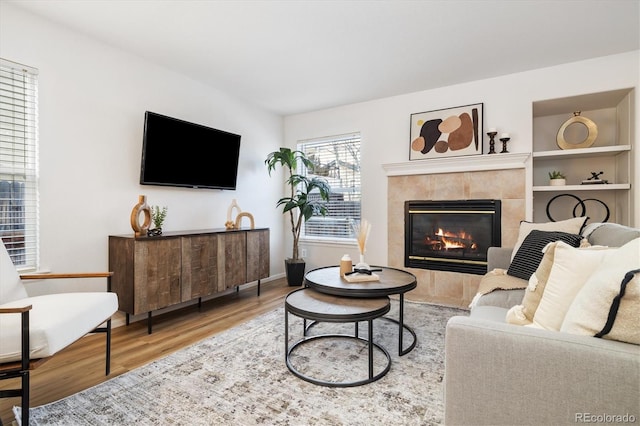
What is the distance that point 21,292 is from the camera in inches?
76.5

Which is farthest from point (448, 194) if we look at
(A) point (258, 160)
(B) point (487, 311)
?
(A) point (258, 160)

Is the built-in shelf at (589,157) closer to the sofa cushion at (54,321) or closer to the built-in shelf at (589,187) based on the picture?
the built-in shelf at (589,187)

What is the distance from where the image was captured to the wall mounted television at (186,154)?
3.08 m

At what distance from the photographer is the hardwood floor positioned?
1888 millimetres

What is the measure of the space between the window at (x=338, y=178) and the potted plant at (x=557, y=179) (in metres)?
2.20

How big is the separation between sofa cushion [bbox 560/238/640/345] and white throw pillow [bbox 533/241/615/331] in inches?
3.6

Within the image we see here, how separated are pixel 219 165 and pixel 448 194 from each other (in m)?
2.76

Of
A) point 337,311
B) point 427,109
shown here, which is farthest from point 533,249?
point 427,109

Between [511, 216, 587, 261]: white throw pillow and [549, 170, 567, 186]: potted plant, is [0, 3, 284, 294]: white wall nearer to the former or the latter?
[511, 216, 587, 261]: white throw pillow

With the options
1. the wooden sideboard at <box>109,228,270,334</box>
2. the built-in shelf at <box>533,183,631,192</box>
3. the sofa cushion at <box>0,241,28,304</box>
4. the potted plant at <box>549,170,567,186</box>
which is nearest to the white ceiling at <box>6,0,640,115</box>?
the potted plant at <box>549,170,567,186</box>

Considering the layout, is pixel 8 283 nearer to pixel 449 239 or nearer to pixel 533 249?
pixel 533 249

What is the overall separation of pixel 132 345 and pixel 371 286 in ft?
6.21

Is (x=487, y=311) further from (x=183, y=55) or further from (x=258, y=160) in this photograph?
(x=258, y=160)

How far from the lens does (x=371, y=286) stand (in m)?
2.22
